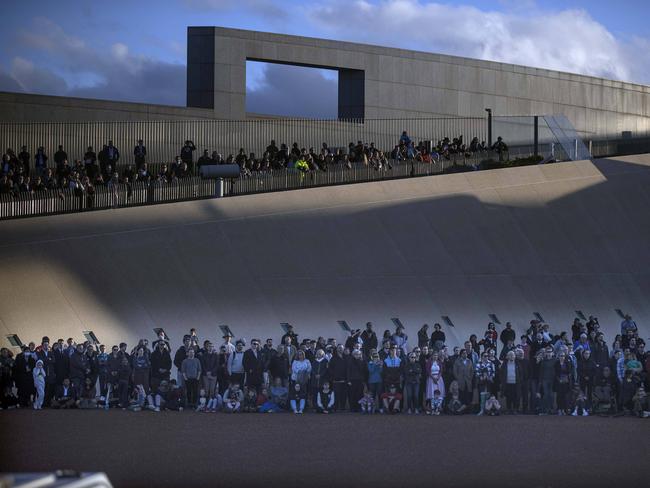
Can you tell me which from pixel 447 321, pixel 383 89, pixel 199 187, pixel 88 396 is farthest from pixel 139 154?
pixel 383 89

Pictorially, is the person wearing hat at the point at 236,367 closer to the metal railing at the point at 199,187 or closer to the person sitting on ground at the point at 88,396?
the person sitting on ground at the point at 88,396

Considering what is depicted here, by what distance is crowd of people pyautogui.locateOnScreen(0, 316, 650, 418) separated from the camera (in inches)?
766

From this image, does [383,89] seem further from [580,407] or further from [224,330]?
[580,407]

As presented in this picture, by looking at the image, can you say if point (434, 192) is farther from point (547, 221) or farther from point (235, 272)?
point (235, 272)

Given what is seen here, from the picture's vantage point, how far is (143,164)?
2702 centimetres

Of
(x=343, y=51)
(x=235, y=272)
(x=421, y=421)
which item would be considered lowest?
(x=421, y=421)

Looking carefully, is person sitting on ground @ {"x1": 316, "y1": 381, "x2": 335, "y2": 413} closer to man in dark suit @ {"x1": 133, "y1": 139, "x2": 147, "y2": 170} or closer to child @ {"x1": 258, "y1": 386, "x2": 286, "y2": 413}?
child @ {"x1": 258, "y1": 386, "x2": 286, "y2": 413}

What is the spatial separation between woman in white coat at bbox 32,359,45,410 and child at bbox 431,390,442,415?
275 inches

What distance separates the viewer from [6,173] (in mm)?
24500

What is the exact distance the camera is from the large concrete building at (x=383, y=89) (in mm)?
33500

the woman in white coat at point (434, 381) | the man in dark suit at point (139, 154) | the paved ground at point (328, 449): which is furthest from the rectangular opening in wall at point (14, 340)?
the woman in white coat at point (434, 381)

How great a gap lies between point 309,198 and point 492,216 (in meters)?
6.05

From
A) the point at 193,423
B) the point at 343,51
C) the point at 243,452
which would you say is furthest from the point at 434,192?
the point at 243,452

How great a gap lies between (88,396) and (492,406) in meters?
7.26
